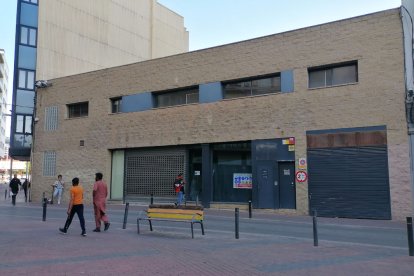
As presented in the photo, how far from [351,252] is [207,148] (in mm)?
13810

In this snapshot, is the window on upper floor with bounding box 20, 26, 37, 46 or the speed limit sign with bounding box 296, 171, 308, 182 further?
the window on upper floor with bounding box 20, 26, 37, 46

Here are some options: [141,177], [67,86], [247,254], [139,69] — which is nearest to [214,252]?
[247,254]

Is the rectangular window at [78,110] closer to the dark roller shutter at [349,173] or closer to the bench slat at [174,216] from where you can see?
the dark roller shutter at [349,173]

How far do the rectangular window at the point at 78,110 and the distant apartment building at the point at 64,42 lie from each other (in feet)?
10.0

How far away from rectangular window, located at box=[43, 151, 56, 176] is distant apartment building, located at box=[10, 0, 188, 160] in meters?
3.92

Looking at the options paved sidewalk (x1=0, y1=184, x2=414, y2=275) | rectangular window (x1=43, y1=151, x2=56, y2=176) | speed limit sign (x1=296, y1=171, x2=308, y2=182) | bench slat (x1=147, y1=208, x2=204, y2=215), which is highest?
rectangular window (x1=43, y1=151, x2=56, y2=176)

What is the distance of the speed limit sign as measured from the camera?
20.3 m

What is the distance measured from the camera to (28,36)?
36.2 m

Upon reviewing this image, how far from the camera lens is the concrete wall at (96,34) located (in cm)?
3659

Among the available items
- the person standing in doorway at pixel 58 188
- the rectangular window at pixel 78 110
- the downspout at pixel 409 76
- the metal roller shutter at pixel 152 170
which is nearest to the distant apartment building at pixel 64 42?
the rectangular window at pixel 78 110

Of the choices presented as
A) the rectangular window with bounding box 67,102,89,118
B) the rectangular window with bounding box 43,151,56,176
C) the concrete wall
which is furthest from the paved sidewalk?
the concrete wall

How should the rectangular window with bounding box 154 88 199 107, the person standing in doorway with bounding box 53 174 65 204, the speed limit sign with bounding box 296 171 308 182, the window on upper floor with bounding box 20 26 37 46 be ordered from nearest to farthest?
the speed limit sign with bounding box 296 171 308 182
the rectangular window with bounding box 154 88 199 107
the person standing in doorway with bounding box 53 174 65 204
the window on upper floor with bounding box 20 26 37 46

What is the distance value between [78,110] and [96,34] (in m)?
12.3

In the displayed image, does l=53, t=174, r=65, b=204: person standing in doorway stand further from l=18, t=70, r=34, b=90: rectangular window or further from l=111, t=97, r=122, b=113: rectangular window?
l=18, t=70, r=34, b=90: rectangular window
